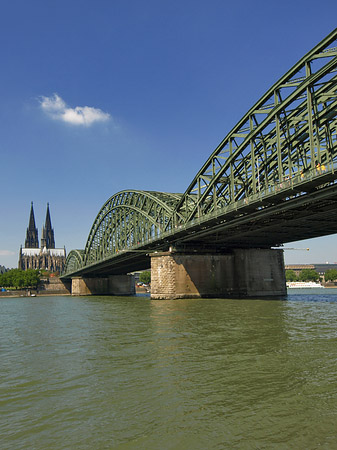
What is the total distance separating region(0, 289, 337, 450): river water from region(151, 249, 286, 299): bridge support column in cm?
3666

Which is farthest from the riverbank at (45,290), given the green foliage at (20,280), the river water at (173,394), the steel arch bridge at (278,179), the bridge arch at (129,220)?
the river water at (173,394)

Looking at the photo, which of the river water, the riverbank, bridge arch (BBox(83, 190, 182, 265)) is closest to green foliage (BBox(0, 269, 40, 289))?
the riverbank

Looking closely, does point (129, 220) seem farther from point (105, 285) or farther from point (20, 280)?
point (20, 280)

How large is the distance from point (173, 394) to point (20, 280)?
170 m

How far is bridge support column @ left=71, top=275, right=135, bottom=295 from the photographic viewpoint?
400 ft

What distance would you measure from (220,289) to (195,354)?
142ft

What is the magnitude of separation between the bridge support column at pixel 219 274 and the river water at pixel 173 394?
36665 millimetres

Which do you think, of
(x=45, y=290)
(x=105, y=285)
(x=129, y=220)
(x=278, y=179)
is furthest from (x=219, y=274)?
(x=45, y=290)

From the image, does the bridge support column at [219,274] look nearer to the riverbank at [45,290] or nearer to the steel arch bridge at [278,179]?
the steel arch bridge at [278,179]

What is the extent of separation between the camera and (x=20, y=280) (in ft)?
543

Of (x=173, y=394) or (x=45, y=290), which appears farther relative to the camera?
(x=45, y=290)

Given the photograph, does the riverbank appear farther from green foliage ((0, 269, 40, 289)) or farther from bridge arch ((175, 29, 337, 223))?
bridge arch ((175, 29, 337, 223))

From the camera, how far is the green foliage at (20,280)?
16562 cm

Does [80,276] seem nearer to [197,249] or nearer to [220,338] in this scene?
[197,249]
